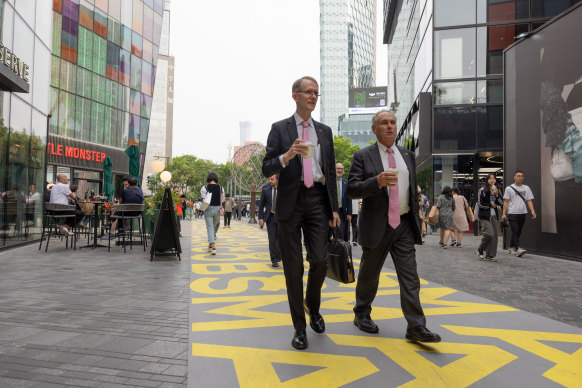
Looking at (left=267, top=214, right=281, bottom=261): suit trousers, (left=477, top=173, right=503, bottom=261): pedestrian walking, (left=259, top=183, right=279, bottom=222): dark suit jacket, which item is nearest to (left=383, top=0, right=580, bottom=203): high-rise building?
(left=477, top=173, right=503, bottom=261): pedestrian walking

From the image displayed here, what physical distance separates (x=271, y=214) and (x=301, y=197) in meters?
5.05

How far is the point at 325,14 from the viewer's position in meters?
122

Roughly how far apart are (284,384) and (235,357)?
23.4 inches

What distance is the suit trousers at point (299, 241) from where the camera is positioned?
3.28 meters

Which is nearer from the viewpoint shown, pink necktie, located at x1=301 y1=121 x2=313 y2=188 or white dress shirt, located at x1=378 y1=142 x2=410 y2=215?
pink necktie, located at x1=301 y1=121 x2=313 y2=188

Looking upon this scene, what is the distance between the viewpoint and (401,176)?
3.54 meters

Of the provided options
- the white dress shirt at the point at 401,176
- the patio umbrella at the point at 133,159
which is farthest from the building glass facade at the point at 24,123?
the white dress shirt at the point at 401,176

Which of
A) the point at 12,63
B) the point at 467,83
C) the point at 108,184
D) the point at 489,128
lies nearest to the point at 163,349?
the point at 12,63

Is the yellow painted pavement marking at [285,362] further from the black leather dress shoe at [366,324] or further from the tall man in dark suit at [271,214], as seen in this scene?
the tall man in dark suit at [271,214]

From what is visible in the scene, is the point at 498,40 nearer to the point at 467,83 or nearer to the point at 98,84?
the point at 467,83

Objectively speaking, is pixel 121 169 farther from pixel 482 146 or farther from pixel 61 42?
pixel 482 146

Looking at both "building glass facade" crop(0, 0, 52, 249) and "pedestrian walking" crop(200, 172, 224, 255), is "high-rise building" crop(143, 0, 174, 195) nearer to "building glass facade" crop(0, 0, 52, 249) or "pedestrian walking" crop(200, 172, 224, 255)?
"building glass facade" crop(0, 0, 52, 249)

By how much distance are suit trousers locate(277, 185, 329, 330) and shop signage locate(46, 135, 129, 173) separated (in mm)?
23081

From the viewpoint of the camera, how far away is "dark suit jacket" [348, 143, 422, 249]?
3433 millimetres
